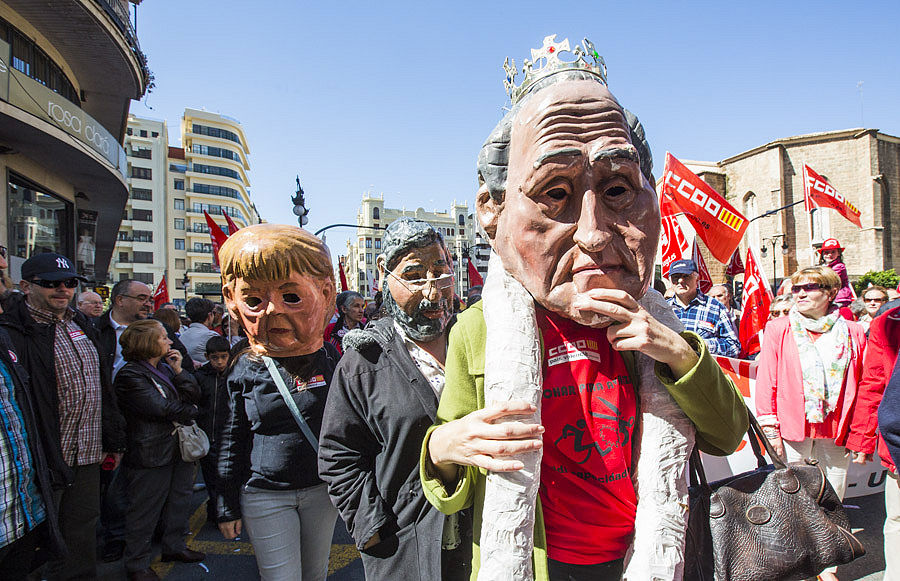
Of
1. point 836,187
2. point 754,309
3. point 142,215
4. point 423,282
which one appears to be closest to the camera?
point 423,282

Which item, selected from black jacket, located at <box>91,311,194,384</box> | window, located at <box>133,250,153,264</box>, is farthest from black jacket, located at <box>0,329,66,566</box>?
window, located at <box>133,250,153,264</box>

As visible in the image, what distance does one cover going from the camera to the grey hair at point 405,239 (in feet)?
8.30

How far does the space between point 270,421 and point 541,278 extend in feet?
6.29

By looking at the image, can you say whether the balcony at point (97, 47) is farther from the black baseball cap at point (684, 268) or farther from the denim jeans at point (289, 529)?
the black baseball cap at point (684, 268)

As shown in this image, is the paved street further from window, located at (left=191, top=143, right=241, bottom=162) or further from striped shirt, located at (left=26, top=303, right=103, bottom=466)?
window, located at (left=191, top=143, right=241, bottom=162)

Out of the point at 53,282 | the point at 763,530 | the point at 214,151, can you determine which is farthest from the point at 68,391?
the point at 214,151

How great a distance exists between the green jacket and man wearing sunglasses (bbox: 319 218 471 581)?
528 millimetres

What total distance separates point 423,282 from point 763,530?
1691 mm

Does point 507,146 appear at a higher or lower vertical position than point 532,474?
higher

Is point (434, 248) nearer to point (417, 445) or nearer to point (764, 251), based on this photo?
point (417, 445)

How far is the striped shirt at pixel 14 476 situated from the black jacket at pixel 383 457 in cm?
176

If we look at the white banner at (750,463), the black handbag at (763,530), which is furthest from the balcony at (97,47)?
the black handbag at (763,530)

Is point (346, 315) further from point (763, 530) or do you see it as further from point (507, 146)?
point (763, 530)

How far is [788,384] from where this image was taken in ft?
12.2
